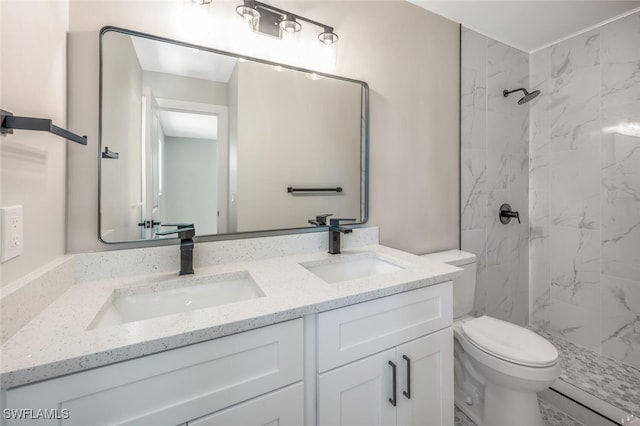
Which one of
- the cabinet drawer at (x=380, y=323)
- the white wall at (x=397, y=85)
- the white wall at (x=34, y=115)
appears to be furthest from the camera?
the white wall at (x=397, y=85)

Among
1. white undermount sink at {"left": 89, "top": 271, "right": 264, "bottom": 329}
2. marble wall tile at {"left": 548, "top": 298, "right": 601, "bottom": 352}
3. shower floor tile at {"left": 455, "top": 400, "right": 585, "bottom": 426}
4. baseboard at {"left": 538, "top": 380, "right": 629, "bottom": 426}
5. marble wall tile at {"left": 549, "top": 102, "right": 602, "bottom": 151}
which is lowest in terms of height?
shower floor tile at {"left": 455, "top": 400, "right": 585, "bottom": 426}

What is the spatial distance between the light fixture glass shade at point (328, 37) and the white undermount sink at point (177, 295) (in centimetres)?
116

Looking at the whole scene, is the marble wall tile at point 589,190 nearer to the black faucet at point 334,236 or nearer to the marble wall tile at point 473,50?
the marble wall tile at point 473,50

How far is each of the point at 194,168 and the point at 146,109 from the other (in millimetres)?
273

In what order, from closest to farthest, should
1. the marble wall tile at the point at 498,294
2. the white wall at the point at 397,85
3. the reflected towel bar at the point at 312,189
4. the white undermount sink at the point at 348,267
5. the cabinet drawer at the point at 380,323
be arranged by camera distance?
the cabinet drawer at the point at 380,323, the white wall at the point at 397,85, the white undermount sink at the point at 348,267, the reflected towel bar at the point at 312,189, the marble wall tile at the point at 498,294

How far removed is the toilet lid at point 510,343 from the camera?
118 cm

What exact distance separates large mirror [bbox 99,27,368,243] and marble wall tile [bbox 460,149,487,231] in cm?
83

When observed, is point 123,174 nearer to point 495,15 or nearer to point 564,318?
point 495,15

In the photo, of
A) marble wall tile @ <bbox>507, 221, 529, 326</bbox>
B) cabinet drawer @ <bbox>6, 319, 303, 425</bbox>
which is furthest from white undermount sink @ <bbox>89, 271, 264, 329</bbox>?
marble wall tile @ <bbox>507, 221, 529, 326</bbox>

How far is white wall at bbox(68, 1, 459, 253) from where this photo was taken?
1.11m

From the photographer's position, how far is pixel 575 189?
2023mm

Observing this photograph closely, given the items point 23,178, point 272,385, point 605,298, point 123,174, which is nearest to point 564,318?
point 605,298

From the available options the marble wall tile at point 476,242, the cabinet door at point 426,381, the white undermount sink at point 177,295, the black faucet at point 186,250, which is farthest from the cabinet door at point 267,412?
the marble wall tile at point 476,242

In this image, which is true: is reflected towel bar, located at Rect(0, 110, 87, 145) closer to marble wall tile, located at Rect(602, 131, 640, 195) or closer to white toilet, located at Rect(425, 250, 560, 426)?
white toilet, located at Rect(425, 250, 560, 426)
